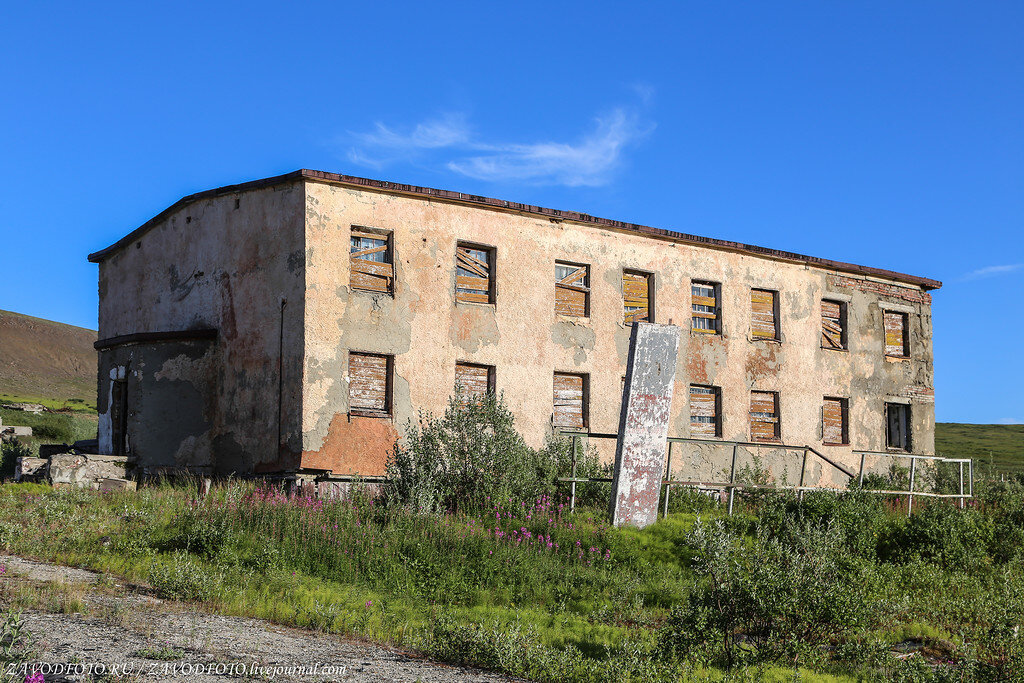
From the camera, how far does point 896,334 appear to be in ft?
80.6

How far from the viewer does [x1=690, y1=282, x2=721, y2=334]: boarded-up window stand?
70.5 feet

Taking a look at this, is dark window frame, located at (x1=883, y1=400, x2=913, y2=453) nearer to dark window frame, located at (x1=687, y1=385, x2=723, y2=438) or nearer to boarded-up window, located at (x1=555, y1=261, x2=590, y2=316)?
dark window frame, located at (x1=687, y1=385, x2=723, y2=438)

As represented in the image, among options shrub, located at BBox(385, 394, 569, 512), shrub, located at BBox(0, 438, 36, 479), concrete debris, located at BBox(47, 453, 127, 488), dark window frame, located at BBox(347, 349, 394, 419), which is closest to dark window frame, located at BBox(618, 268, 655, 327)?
dark window frame, located at BBox(347, 349, 394, 419)

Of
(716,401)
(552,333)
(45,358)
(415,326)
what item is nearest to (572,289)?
(552,333)

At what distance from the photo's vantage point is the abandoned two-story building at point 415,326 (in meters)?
17.2

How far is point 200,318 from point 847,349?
16.1 meters

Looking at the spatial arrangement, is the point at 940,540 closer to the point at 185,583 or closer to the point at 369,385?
the point at 369,385

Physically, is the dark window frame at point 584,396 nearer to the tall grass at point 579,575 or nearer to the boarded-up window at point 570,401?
the boarded-up window at point 570,401

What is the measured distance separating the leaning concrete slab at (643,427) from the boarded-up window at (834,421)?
35.7 ft

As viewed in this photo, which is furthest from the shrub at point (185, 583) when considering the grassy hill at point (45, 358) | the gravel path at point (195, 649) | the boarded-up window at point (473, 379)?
the grassy hill at point (45, 358)

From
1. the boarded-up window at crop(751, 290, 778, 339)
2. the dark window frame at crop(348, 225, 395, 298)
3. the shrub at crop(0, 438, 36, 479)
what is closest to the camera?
the dark window frame at crop(348, 225, 395, 298)

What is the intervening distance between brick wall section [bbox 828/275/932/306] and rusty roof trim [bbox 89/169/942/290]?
0.20m

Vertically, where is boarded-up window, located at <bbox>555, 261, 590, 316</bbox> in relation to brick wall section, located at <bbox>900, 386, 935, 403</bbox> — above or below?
above

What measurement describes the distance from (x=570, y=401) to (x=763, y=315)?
6074 millimetres
